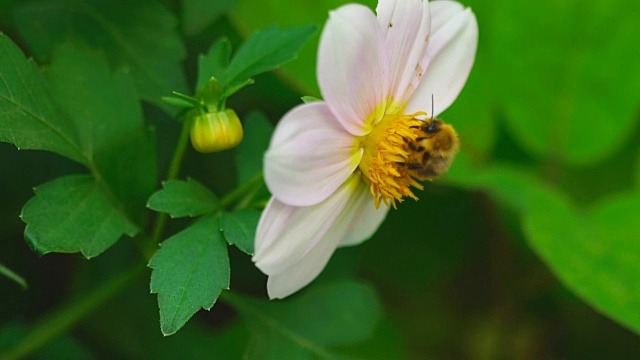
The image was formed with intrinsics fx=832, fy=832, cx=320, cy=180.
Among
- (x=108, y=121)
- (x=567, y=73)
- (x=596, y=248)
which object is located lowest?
(x=596, y=248)

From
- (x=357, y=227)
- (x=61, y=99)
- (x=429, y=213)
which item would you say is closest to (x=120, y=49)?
(x=61, y=99)

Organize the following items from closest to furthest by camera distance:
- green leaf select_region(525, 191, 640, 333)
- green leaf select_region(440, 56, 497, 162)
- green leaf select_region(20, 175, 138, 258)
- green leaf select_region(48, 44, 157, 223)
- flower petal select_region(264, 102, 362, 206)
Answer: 1. flower petal select_region(264, 102, 362, 206)
2. green leaf select_region(20, 175, 138, 258)
3. green leaf select_region(48, 44, 157, 223)
4. green leaf select_region(525, 191, 640, 333)
5. green leaf select_region(440, 56, 497, 162)

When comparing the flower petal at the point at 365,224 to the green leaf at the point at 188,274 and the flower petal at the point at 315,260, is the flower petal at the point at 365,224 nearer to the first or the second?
the flower petal at the point at 315,260

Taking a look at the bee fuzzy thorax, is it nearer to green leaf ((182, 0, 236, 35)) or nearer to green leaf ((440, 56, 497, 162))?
green leaf ((182, 0, 236, 35))

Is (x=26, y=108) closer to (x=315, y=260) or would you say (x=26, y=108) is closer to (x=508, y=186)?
(x=315, y=260)

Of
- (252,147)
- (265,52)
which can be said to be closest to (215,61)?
(265,52)

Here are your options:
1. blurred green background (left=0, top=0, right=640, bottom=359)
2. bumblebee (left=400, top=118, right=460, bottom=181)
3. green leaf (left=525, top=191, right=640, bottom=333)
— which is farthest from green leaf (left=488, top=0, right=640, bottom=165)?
bumblebee (left=400, top=118, right=460, bottom=181)

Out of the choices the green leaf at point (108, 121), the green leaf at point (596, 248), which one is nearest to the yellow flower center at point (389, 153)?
the green leaf at point (108, 121)
